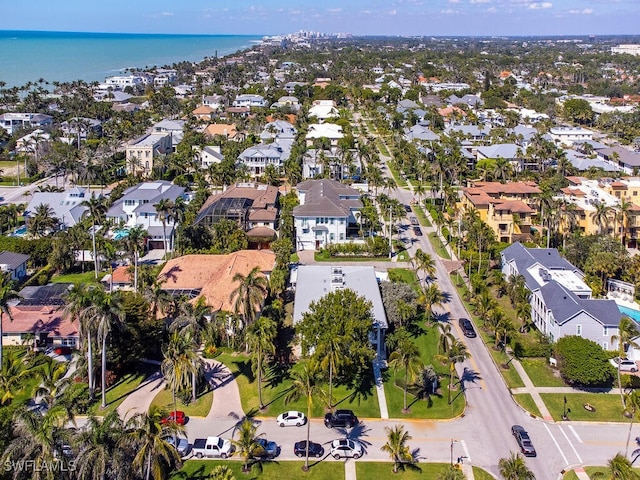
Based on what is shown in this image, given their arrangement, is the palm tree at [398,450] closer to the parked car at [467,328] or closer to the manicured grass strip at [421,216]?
the parked car at [467,328]

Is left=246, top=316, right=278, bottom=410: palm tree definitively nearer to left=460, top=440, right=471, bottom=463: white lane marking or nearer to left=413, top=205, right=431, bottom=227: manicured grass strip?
left=460, top=440, right=471, bottom=463: white lane marking

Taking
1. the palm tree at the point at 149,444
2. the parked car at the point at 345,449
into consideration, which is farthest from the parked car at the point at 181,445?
the parked car at the point at 345,449

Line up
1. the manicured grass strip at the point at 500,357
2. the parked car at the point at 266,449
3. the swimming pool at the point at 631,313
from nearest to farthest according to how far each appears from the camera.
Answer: the parked car at the point at 266,449 → the manicured grass strip at the point at 500,357 → the swimming pool at the point at 631,313

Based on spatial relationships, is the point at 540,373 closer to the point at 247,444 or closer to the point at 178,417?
the point at 247,444

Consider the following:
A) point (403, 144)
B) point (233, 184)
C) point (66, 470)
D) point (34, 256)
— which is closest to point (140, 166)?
point (233, 184)

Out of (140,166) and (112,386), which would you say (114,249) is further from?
(140,166)
